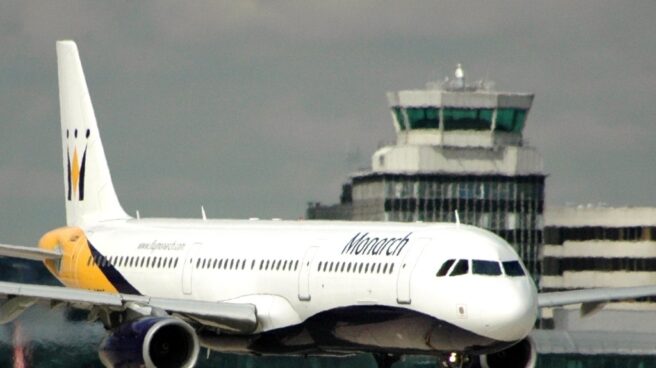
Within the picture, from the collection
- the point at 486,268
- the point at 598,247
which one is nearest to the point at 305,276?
the point at 486,268

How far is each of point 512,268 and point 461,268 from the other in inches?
49.7

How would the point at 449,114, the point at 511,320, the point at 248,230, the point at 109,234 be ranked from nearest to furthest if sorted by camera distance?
the point at 511,320, the point at 248,230, the point at 109,234, the point at 449,114

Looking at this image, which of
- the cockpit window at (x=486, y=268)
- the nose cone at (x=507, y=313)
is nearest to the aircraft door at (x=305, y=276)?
the cockpit window at (x=486, y=268)

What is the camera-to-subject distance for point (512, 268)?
52.2 metres

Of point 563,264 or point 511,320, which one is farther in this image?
point 563,264

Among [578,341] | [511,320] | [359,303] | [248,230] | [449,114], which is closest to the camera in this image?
[511,320]

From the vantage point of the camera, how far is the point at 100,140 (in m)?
67.9

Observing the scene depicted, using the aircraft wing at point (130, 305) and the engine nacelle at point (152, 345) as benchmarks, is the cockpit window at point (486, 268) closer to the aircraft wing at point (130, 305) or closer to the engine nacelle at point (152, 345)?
the engine nacelle at point (152, 345)

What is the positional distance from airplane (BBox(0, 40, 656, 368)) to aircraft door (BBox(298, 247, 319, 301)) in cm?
4

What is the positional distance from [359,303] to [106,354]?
6.45 meters

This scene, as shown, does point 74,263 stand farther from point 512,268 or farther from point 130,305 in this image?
point 512,268

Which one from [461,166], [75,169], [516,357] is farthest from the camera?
[461,166]

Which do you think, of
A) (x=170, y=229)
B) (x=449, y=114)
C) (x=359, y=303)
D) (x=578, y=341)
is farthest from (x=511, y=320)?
(x=449, y=114)

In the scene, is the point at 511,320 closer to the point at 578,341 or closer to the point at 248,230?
the point at 248,230
